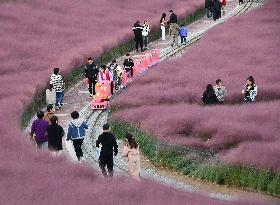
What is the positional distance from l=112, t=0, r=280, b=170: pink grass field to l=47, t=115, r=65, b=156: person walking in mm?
4199

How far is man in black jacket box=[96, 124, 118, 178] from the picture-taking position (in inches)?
688

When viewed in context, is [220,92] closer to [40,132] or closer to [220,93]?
[220,93]

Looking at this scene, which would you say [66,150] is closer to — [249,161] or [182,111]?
[182,111]

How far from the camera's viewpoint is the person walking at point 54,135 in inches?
728

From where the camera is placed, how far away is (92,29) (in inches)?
1641

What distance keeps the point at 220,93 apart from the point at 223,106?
4.41 ft

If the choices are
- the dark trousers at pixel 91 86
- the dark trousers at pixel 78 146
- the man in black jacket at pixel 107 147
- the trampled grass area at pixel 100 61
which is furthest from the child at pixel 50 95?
the man in black jacket at pixel 107 147

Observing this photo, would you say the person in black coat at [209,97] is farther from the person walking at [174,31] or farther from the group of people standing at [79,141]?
the person walking at [174,31]

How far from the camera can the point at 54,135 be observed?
733 inches

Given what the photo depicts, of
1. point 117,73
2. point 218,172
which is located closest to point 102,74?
point 117,73

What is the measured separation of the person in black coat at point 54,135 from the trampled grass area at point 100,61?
18.3 feet

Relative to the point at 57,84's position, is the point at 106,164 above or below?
below

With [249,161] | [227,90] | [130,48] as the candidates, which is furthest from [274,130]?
[130,48]

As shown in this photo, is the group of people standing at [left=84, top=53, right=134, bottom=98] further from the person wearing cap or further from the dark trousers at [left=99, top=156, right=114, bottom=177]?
the dark trousers at [left=99, top=156, right=114, bottom=177]
